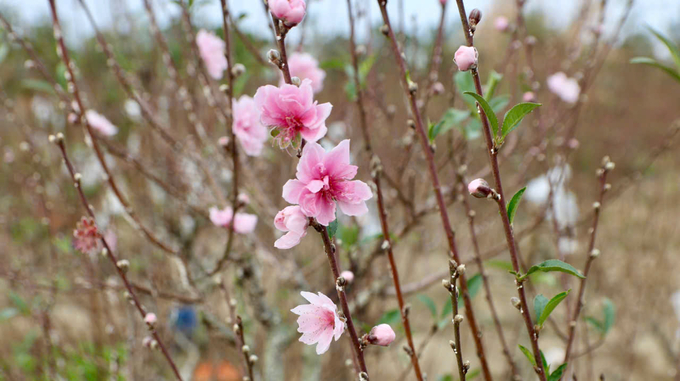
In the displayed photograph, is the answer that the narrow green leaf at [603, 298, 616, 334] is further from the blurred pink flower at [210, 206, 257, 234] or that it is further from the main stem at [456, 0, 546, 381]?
the blurred pink flower at [210, 206, 257, 234]

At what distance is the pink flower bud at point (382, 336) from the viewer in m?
0.69

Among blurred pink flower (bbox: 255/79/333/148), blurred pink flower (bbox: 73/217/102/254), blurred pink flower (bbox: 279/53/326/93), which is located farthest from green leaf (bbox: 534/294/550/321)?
blurred pink flower (bbox: 279/53/326/93)

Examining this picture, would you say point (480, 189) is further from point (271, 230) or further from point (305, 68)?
point (271, 230)

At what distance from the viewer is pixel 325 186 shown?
649 millimetres

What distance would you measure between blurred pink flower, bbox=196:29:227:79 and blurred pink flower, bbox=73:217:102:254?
2.45ft

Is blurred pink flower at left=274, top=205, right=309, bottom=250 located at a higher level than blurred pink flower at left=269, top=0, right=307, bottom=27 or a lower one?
lower

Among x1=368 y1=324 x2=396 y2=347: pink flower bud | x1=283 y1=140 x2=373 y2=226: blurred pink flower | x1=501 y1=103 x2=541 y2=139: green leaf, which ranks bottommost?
x1=368 y1=324 x2=396 y2=347: pink flower bud

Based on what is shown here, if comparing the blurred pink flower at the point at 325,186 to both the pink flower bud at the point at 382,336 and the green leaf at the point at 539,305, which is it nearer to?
the pink flower bud at the point at 382,336

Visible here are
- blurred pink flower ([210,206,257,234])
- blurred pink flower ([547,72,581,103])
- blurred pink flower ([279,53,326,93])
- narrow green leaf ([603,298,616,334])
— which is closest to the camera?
narrow green leaf ([603,298,616,334])

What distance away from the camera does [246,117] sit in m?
1.21

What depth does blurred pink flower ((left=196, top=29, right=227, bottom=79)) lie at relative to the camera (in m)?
1.54

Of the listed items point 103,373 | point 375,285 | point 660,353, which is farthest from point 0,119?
point 660,353

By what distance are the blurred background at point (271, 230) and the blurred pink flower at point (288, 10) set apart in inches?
22.2

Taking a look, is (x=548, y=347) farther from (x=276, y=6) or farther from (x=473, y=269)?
(x=276, y=6)
